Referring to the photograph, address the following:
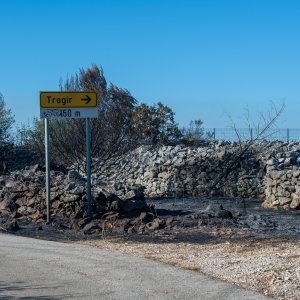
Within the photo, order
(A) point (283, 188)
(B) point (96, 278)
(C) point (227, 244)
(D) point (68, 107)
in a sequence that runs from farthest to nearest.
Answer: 1. (A) point (283, 188)
2. (D) point (68, 107)
3. (C) point (227, 244)
4. (B) point (96, 278)

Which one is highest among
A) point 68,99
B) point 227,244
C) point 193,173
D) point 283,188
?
point 68,99

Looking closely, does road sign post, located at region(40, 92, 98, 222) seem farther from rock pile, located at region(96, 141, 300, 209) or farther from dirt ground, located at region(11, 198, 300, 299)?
rock pile, located at region(96, 141, 300, 209)

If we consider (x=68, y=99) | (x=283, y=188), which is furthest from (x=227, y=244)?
(x=283, y=188)

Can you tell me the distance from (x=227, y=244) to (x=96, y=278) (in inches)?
139

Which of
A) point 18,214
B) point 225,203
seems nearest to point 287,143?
point 225,203

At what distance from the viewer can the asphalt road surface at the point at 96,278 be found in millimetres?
8273

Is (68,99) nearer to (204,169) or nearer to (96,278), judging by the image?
(96,278)

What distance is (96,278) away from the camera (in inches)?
360

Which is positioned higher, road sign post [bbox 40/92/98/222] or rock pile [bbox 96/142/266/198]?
road sign post [bbox 40/92/98/222]

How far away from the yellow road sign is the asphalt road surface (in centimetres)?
486

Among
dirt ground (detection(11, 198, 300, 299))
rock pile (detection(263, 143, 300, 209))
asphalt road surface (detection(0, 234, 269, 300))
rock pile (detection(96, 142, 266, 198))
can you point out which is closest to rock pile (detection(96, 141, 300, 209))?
rock pile (detection(96, 142, 266, 198))

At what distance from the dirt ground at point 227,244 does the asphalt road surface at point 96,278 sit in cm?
39

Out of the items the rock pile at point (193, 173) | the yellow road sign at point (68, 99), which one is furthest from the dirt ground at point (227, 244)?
the rock pile at point (193, 173)

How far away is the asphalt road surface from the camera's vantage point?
8.27 m
